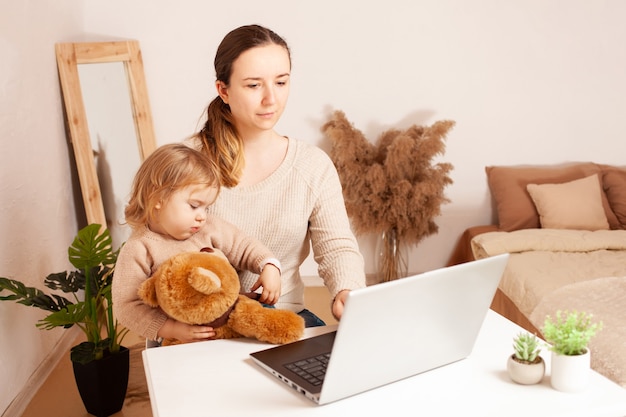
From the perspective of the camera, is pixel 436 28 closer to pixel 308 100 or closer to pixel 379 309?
pixel 308 100

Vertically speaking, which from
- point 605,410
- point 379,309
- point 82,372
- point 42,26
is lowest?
point 82,372

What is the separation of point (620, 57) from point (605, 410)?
3627 mm

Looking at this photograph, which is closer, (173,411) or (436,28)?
(173,411)

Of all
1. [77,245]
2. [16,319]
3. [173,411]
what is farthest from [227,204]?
[16,319]

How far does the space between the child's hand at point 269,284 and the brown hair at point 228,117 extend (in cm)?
30

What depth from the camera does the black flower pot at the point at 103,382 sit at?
2.55 metres

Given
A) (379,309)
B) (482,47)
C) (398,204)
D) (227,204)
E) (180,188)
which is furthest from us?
(482,47)

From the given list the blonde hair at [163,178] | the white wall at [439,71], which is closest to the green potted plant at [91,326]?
the blonde hair at [163,178]

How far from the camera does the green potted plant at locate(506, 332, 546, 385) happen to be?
1179 mm

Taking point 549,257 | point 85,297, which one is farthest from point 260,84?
point 549,257

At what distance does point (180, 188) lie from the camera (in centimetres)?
156

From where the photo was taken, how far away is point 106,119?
373cm

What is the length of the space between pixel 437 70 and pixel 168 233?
2874mm

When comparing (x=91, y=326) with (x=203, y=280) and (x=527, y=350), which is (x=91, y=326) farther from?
(x=527, y=350)
